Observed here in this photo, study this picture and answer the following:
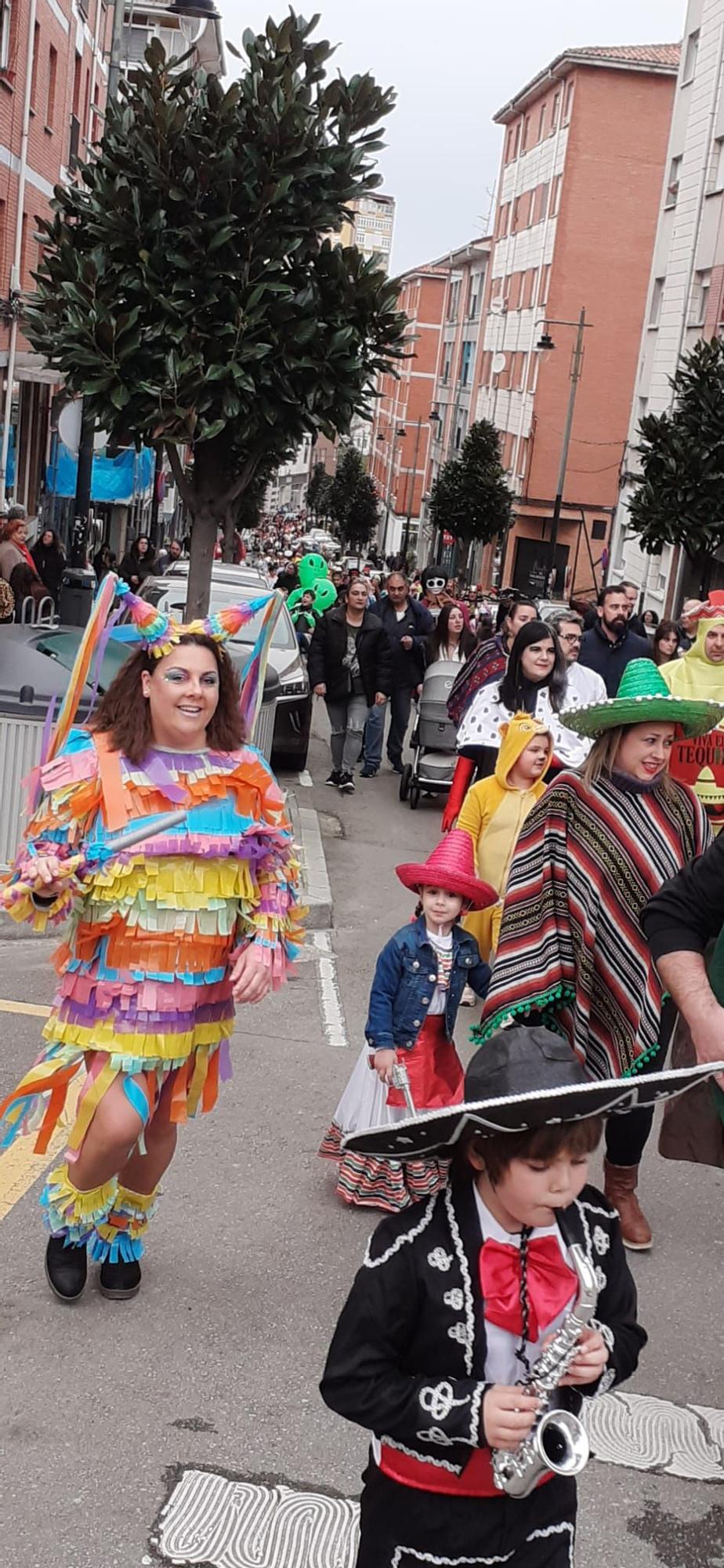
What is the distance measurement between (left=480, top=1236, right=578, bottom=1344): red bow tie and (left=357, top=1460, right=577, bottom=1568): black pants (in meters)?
0.26

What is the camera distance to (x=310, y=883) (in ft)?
31.7

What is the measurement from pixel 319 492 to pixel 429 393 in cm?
2212

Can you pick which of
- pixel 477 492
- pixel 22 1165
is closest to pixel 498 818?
pixel 22 1165

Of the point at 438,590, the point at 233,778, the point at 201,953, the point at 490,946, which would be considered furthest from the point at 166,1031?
the point at 438,590

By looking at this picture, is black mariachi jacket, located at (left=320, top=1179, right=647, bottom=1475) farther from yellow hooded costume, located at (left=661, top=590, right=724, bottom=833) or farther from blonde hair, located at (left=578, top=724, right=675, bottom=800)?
yellow hooded costume, located at (left=661, top=590, right=724, bottom=833)

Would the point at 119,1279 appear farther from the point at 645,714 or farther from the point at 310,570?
the point at 310,570

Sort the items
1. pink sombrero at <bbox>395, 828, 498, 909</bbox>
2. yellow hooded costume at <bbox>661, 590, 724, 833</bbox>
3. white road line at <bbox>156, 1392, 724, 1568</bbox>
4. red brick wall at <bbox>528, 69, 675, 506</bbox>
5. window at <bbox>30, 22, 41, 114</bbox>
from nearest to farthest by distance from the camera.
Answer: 1. white road line at <bbox>156, 1392, 724, 1568</bbox>
2. pink sombrero at <bbox>395, 828, 498, 909</bbox>
3. yellow hooded costume at <bbox>661, 590, 724, 833</bbox>
4. window at <bbox>30, 22, 41, 114</bbox>
5. red brick wall at <bbox>528, 69, 675, 506</bbox>

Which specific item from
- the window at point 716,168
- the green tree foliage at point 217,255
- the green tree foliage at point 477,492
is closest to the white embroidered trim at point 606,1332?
the green tree foliage at point 217,255

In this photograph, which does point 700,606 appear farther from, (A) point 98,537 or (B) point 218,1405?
(A) point 98,537

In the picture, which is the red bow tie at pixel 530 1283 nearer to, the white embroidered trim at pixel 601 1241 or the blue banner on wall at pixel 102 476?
the white embroidered trim at pixel 601 1241

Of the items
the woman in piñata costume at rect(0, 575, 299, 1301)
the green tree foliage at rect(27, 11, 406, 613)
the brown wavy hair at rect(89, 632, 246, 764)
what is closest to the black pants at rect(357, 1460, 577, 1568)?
the woman in piñata costume at rect(0, 575, 299, 1301)

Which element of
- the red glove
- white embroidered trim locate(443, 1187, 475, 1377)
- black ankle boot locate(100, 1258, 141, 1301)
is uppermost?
white embroidered trim locate(443, 1187, 475, 1377)

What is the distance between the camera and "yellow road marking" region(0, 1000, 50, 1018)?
6.85 metres

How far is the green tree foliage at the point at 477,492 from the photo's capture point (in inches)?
2023
